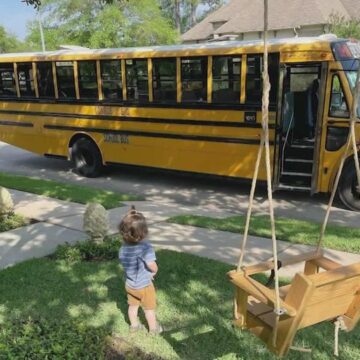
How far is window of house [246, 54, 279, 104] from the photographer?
8070mm

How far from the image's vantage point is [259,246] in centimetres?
575

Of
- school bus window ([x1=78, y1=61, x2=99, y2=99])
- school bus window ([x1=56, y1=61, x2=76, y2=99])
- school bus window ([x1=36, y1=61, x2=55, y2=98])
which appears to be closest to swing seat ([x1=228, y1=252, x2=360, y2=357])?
school bus window ([x1=78, y1=61, x2=99, y2=99])

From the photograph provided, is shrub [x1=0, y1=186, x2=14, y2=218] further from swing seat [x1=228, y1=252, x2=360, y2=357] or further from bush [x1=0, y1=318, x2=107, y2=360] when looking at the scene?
swing seat [x1=228, y1=252, x2=360, y2=357]

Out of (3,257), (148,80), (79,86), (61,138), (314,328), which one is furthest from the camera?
(61,138)

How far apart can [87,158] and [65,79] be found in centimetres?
174

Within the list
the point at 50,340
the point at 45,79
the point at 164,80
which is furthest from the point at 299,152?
the point at 50,340

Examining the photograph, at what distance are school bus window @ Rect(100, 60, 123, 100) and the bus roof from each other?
0.15m

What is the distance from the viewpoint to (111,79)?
10.1 meters

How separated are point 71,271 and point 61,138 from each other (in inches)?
262

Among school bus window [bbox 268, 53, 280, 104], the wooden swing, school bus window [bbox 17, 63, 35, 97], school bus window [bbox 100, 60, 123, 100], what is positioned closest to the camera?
the wooden swing

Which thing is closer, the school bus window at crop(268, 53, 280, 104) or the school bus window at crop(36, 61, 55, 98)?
the school bus window at crop(268, 53, 280, 104)

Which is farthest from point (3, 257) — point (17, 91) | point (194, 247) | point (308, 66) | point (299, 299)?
point (17, 91)

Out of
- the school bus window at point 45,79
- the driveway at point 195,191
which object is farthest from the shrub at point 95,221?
the school bus window at point 45,79

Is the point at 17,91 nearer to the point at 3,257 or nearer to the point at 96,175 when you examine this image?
the point at 96,175
